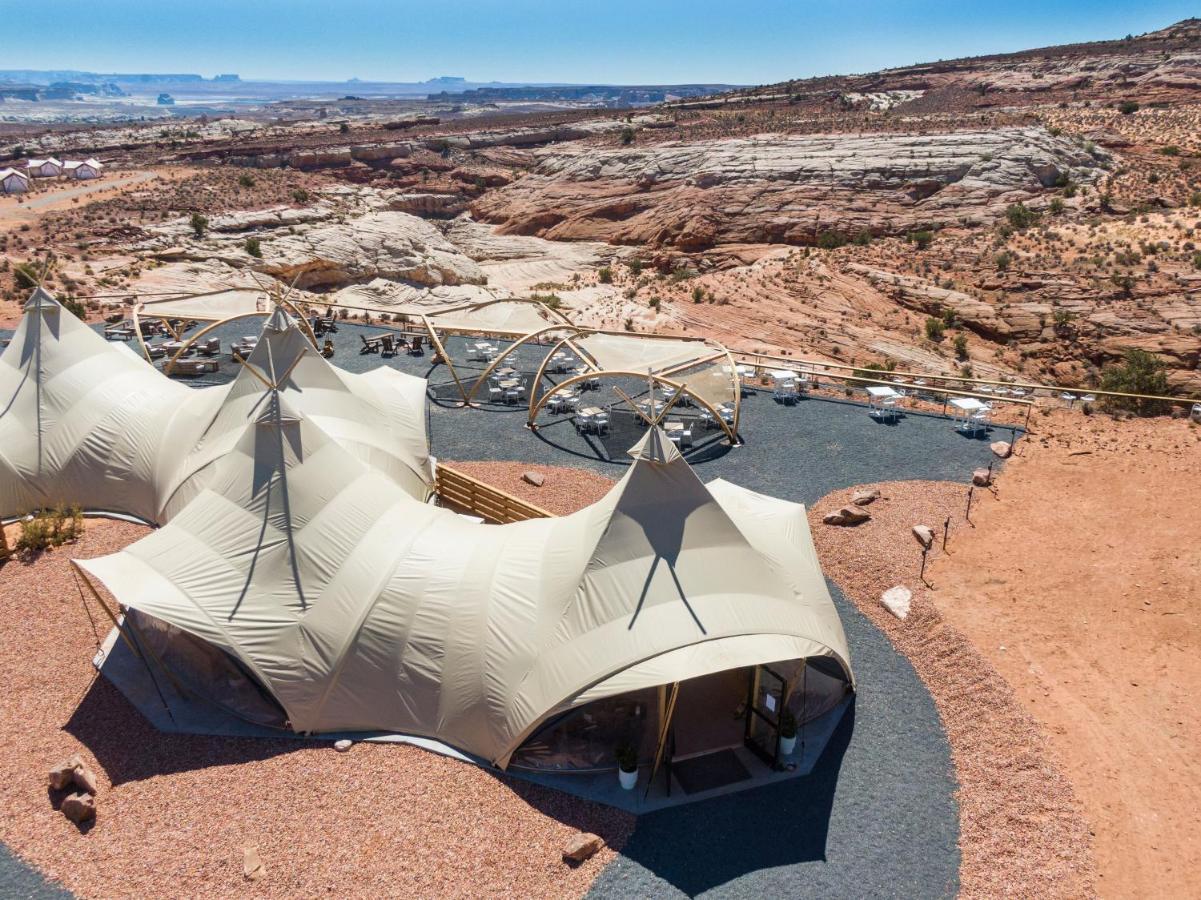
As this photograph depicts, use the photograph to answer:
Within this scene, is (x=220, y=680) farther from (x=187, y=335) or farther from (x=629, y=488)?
(x=187, y=335)

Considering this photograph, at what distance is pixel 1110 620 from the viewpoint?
13500mm

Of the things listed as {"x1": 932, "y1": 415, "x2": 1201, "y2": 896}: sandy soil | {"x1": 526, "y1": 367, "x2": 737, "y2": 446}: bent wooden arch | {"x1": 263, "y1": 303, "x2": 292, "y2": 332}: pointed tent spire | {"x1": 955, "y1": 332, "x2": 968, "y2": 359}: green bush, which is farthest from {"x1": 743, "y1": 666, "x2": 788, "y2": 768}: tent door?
{"x1": 955, "y1": 332, "x2": 968, "y2": 359}: green bush

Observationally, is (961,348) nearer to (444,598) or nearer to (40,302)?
(444,598)

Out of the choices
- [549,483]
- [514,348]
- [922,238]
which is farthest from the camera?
[922,238]

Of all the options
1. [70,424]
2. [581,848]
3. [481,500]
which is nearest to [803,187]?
[481,500]

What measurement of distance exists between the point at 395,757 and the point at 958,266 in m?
39.5

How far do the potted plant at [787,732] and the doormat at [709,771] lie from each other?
0.66 m

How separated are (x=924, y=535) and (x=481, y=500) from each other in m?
10.3

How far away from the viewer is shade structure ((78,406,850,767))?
1044cm

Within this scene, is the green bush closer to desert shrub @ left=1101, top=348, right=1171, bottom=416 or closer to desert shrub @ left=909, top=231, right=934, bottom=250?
desert shrub @ left=1101, top=348, right=1171, bottom=416

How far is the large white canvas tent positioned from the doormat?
3.77ft

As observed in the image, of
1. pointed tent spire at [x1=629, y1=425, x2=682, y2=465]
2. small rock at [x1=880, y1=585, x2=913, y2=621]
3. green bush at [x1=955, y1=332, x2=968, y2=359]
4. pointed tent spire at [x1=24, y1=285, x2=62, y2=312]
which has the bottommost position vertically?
small rock at [x1=880, y1=585, x2=913, y2=621]

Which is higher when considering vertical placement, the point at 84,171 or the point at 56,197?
the point at 84,171

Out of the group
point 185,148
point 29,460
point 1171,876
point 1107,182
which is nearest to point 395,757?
point 1171,876
